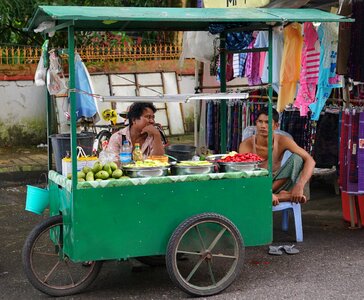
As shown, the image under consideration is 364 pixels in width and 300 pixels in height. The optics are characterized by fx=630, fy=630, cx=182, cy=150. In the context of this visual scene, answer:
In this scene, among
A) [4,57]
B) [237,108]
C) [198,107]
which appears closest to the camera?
[237,108]

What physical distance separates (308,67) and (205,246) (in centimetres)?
276

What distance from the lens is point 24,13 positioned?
41.6ft

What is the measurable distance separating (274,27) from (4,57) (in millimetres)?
8548

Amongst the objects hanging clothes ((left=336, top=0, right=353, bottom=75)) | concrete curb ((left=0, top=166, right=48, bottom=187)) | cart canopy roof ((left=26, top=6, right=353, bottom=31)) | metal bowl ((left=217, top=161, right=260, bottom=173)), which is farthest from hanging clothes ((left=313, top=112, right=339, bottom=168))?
concrete curb ((left=0, top=166, right=48, bottom=187))

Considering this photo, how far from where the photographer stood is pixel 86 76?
7.71m

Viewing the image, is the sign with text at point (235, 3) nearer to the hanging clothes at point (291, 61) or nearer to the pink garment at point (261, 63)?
the pink garment at point (261, 63)

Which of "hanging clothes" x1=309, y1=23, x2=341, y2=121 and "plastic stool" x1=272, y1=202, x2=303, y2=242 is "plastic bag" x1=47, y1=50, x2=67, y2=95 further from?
"hanging clothes" x1=309, y1=23, x2=341, y2=121

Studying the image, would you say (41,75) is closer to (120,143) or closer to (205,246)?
(120,143)

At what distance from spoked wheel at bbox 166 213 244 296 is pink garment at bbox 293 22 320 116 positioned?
2433 mm

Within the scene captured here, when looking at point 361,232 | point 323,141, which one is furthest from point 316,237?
point 323,141

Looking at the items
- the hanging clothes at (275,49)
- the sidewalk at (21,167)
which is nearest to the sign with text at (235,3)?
the hanging clothes at (275,49)

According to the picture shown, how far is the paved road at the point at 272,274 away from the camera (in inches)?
190

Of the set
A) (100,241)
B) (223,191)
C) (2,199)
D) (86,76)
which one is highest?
(86,76)

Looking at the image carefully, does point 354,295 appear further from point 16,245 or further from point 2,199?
point 2,199
